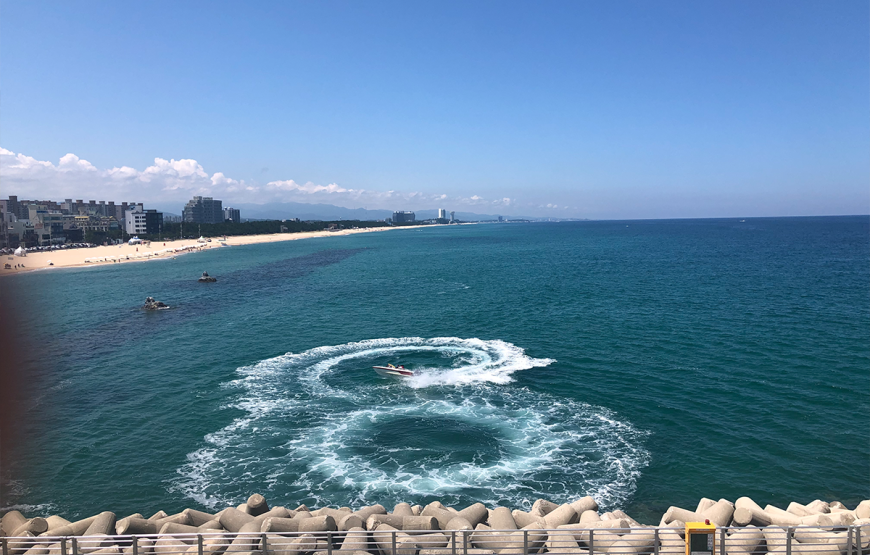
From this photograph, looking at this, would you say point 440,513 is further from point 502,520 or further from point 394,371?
point 394,371

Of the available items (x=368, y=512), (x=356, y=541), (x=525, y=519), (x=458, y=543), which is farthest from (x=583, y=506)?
(x=356, y=541)

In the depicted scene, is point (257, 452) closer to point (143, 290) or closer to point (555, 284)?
point (555, 284)

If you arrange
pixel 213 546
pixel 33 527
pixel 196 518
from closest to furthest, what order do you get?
pixel 213 546 → pixel 33 527 → pixel 196 518

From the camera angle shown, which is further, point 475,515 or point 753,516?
point 475,515

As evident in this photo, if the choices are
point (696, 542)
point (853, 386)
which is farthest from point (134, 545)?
point (853, 386)

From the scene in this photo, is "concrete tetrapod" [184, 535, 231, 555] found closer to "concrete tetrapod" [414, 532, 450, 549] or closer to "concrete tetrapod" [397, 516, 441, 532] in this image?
"concrete tetrapod" [397, 516, 441, 532]

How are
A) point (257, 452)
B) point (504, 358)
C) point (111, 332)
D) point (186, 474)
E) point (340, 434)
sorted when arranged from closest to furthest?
point (186, 474) → point (257, 452) → point (340, 434) → point (504, 358) → point (111, 332)

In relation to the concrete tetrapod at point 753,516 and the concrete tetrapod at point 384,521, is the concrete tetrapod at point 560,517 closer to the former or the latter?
the concrete tetrapod at point 384,521
